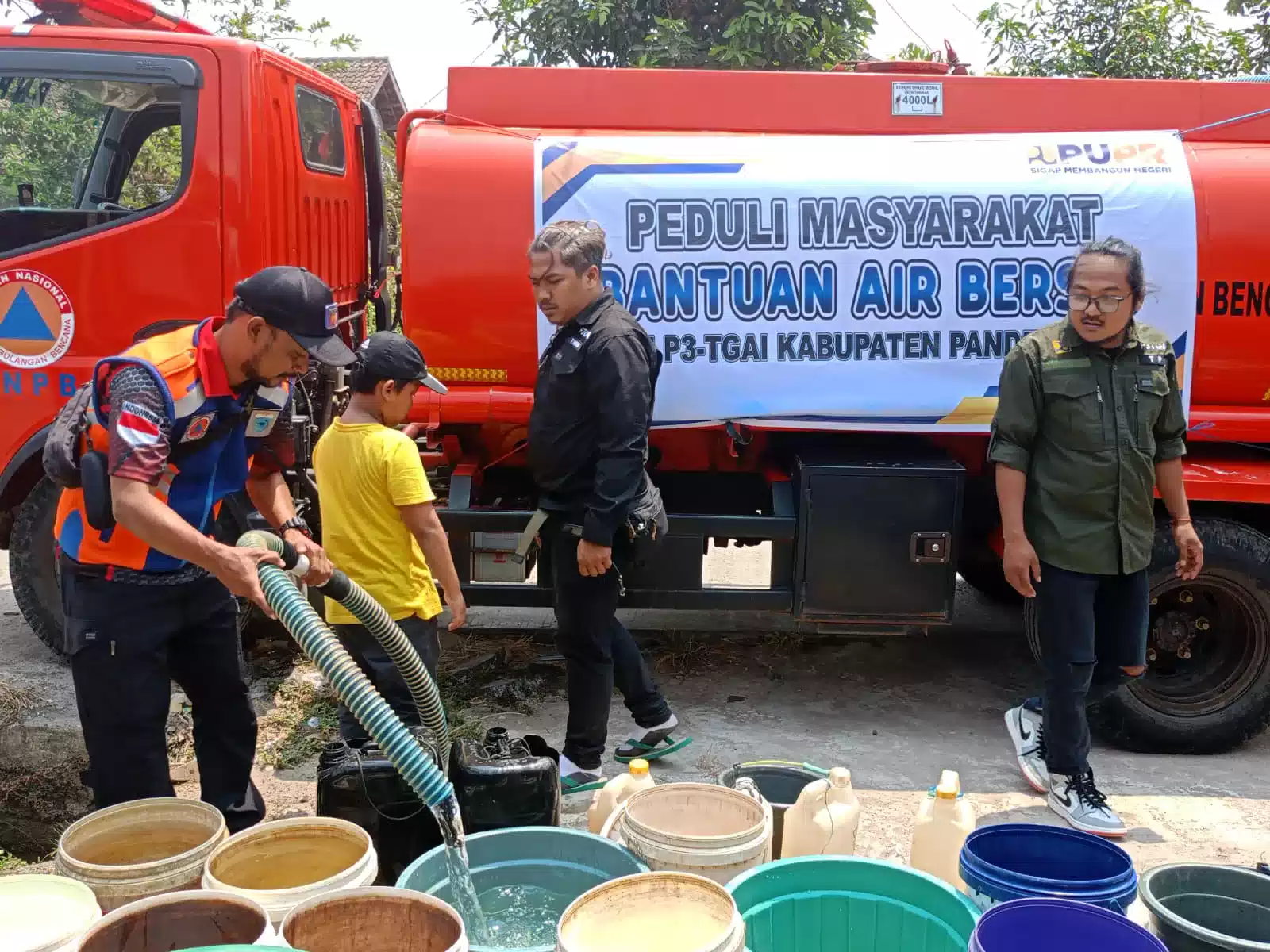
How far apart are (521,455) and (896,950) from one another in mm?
2778

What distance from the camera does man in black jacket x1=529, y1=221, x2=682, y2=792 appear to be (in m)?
Answer: 3.50

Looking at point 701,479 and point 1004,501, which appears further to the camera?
point 701,479

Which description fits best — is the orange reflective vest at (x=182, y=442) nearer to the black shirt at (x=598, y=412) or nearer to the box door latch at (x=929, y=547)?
the black shirt at (x=598, y=412)

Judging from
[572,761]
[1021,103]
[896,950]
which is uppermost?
[1021,103]

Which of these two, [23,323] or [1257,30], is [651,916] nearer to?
[23,323]

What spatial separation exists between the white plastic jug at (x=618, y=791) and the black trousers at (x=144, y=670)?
108 centimetres

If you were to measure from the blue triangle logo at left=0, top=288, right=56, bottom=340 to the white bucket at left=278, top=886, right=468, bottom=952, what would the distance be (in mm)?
3247

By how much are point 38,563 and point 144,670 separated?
86.2 inches

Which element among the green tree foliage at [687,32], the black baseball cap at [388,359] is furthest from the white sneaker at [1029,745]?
the green tree foliage at [687,32]

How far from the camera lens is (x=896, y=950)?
7.05 ft

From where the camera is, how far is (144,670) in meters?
2.79

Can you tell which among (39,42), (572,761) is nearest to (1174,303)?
(572,761)

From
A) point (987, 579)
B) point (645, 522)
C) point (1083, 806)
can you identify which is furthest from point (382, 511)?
point (987, 579)

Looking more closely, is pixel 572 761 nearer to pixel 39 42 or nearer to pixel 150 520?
pixel 150 520
